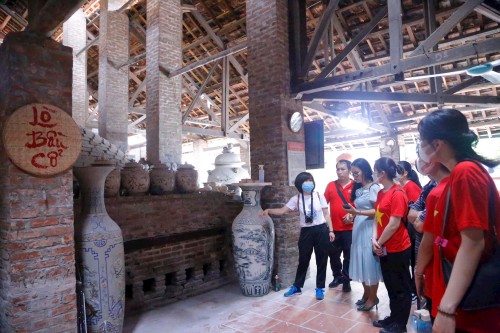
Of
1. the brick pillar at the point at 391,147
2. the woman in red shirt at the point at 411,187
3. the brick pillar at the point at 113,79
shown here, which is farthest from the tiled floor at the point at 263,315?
the brick pillar at the point at 391,147

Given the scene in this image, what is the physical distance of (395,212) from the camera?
2834mm

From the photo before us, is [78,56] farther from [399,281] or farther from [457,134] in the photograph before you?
[457,134]

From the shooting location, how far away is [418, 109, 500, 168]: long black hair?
1.40 metres

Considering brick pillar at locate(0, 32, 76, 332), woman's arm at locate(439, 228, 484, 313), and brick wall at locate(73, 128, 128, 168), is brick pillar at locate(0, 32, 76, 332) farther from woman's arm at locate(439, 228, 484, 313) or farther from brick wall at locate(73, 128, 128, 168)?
brick wall at locate(73, 128, 128, 168)

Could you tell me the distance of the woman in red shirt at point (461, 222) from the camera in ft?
3.94

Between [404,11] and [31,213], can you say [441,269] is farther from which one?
[404,11]

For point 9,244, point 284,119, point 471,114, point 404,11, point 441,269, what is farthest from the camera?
point 471,114

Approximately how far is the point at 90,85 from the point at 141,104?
8.91 ft

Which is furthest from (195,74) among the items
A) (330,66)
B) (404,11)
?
(330,66)

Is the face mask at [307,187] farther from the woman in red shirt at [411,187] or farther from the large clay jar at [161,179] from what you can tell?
the large clay jar at [161,179]

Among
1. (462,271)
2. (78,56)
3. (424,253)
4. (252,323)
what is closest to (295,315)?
(252,323)

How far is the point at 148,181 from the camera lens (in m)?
4.02

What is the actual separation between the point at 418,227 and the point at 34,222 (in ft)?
9.71

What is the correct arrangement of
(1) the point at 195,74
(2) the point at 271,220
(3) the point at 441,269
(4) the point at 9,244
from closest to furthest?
(3) the point at 441,269, (4) the point at 9,244, (2) the point at 271,220, (1) the point at 195,74
